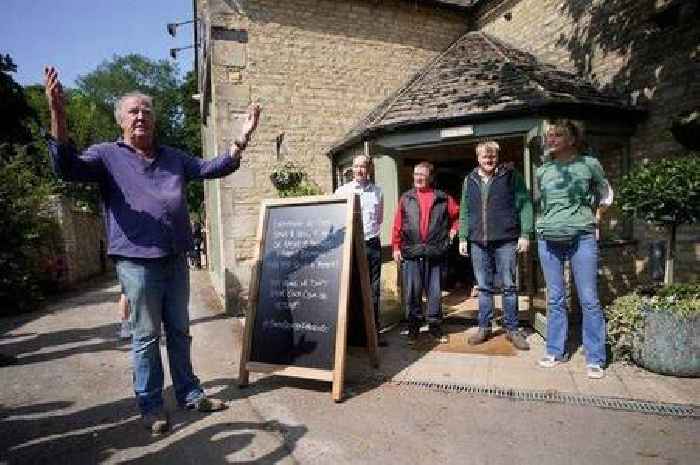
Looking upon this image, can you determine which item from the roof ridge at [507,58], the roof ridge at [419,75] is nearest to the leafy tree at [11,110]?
the roof ridge at [419,75]

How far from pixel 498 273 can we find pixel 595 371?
1274 millimetres

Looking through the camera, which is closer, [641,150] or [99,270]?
[641,150]

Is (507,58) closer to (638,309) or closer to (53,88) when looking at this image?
(638,309)

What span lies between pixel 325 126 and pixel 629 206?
5423 millimetres

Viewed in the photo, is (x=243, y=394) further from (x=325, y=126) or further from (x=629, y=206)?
(x=325, y=126)

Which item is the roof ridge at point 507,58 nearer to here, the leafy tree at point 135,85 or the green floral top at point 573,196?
the green floral top at point 573,196

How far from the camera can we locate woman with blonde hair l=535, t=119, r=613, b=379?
3775mm

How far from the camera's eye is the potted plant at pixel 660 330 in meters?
3.59

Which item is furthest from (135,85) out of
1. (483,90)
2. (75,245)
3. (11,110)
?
(483,90)

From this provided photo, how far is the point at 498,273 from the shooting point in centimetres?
466

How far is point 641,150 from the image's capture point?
6.66 metres

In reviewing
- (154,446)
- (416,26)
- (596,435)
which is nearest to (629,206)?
(596,435)

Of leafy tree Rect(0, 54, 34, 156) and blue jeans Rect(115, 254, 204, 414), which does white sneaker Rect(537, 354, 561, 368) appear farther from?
leafy tree Rect(0, 54, 34, 156)

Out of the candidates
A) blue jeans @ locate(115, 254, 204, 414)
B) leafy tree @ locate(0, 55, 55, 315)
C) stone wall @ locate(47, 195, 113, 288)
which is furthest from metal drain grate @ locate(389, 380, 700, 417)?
stone wall @ locate(47, 195, 113, 288)
